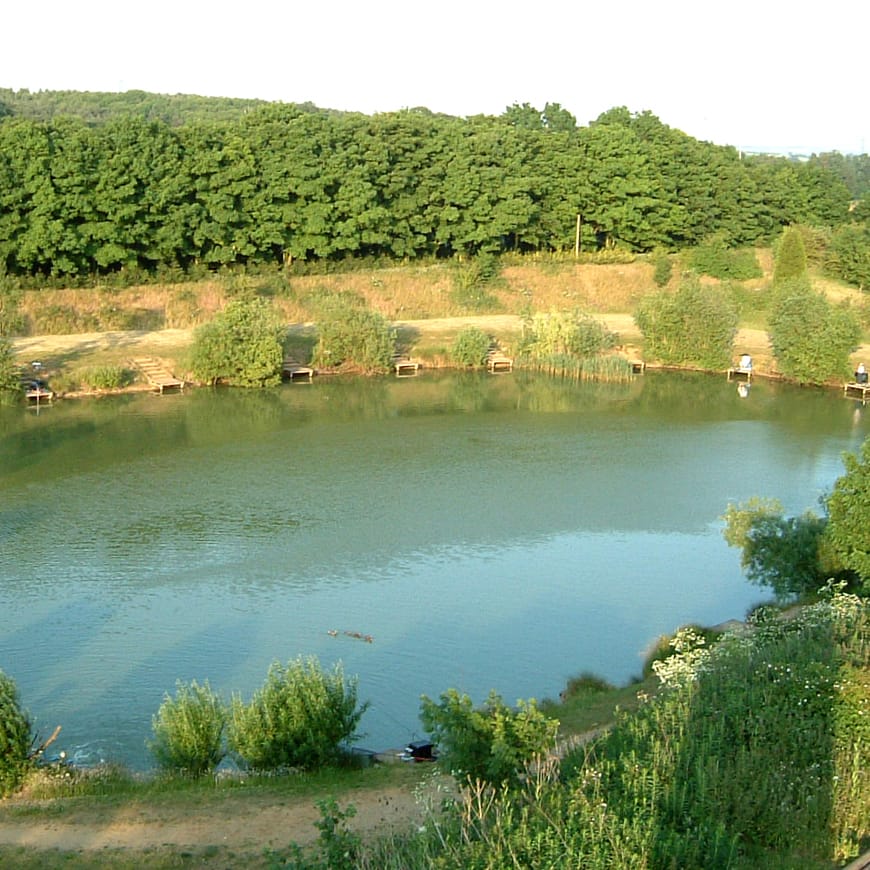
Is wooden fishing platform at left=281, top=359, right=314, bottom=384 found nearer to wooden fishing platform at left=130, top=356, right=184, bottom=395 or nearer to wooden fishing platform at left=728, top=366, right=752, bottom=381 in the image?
wooden fishing platform at left=130, top=356, right=184, bottom=395

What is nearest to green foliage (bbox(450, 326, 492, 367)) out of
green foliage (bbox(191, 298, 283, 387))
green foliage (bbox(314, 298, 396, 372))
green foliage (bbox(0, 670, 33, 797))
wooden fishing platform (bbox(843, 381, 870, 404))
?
green foliage (bbox(314, 298, 396, 372))

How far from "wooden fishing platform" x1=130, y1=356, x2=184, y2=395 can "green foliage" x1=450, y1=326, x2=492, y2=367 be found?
815cm

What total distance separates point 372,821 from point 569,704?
14.1ft

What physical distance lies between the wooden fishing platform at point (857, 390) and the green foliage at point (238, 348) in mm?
15571

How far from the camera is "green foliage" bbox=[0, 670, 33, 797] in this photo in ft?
38.1

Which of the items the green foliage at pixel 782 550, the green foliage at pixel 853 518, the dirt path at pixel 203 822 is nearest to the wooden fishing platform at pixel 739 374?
the green foliage at pixel 782 550

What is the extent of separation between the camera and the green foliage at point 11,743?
38.1 feet

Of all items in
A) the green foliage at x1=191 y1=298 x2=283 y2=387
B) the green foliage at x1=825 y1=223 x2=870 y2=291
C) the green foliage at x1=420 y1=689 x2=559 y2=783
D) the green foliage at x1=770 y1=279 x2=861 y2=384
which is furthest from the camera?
the green foliage at x1=825 y1=223 x2=870 y2=291

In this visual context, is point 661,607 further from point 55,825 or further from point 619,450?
point 55,825

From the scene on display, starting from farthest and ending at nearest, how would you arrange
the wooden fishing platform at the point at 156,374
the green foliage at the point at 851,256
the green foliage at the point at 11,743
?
the green foliage at the point at 851,256
the wooden fishing platform at the point at 156,374
the green foliage at the point at 11,743

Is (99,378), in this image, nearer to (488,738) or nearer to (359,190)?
(359,190)

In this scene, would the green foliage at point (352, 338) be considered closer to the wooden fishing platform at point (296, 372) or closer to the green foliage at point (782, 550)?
the wooden fishing platform at point (296, 372)

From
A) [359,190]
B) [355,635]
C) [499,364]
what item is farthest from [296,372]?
[355,635]

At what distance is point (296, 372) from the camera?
34.1m
